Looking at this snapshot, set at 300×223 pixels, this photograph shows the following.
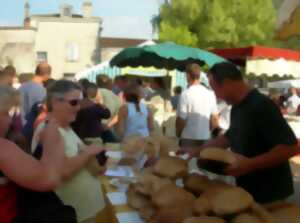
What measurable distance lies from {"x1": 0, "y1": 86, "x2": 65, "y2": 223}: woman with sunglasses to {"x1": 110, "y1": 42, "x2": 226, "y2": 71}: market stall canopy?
5515mm

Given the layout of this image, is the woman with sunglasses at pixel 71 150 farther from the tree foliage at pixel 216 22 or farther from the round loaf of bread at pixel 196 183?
the tree foliage at pixel 216 22

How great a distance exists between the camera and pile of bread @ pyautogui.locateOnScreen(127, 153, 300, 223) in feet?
5.72

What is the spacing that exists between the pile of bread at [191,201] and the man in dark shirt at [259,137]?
264 millimetres

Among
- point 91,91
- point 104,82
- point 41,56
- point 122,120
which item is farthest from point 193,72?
point 41,56

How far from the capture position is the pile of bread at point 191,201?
5.72ft

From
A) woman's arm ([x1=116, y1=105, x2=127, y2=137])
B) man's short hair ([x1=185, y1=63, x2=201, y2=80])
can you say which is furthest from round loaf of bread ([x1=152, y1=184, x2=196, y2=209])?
man's short hair ([x1=185, y1=63, x2=201, y2=80])

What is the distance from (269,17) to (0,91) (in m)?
28.1

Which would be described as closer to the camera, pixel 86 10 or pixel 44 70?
pixel 44 70

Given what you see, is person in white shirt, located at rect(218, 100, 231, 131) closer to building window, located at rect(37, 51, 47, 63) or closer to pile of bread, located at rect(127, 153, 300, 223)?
pile of bread, located at rect(127, 153, 300, 223)

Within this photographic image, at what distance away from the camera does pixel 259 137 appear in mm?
2469

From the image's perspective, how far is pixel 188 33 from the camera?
86.0 ft

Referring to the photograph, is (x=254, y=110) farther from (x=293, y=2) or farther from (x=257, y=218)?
(x=293, y=2)

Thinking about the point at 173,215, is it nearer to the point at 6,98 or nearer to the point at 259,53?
the point at 6,98

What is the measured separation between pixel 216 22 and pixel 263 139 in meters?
25.1
